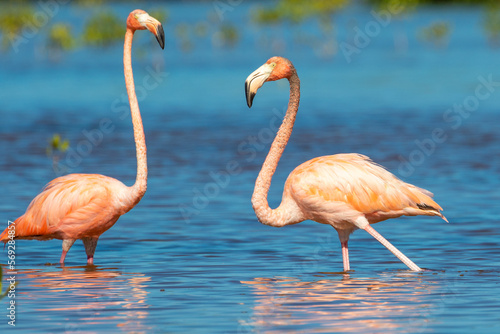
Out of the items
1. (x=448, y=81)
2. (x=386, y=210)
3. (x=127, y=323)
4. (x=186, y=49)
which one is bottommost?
(x=127, y=323)

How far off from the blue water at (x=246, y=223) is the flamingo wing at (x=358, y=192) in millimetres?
572

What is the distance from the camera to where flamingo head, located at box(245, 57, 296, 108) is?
8.80 m

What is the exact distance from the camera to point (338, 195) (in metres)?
8.86

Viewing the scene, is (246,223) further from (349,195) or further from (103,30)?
(103,30)

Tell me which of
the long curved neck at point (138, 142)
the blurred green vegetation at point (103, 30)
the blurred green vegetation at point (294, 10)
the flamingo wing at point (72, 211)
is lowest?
the flamingo wing at point (72, 211)

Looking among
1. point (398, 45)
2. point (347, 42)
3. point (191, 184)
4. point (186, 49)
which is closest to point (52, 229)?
point (191, 184)

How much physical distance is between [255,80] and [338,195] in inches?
48.8

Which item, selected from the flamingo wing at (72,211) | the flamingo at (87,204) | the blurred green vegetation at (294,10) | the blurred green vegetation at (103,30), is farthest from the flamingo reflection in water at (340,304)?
the blurred green vegetation at (294,10)

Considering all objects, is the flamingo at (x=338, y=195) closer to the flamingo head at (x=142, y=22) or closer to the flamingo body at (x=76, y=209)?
the flamingo head at (x=142, y=22)

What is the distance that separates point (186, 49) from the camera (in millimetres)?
59906

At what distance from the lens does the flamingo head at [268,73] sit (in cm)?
880

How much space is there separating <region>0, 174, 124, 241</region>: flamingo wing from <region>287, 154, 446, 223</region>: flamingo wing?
1702 millimetres

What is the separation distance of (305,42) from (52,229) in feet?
185

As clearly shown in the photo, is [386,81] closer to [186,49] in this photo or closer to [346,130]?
[346,130]
